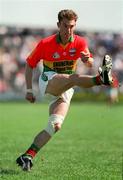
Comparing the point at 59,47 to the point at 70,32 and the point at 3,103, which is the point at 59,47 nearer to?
the point at 70,32

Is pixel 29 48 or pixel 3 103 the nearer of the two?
pixel 3 103

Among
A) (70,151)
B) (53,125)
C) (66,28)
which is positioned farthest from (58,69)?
(70,151)

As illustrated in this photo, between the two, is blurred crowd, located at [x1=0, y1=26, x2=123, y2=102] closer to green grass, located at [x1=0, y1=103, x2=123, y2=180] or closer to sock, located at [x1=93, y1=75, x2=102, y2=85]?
green grass, located at [x1=0, y1=103, x2=123, y2=180]

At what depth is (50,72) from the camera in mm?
8055

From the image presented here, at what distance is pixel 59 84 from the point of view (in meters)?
7.71

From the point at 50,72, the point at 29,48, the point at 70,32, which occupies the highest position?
the point at 70,32

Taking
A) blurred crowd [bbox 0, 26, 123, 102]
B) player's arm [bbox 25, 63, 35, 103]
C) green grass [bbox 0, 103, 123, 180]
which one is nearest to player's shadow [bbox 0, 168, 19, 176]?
green grass [bbox 0, 103, 123, 180]

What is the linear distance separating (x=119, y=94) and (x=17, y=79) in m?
4.77

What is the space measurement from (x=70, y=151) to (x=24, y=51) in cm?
1999

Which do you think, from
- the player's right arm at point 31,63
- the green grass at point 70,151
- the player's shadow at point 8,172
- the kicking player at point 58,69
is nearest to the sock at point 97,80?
the kicking player at point 58,69

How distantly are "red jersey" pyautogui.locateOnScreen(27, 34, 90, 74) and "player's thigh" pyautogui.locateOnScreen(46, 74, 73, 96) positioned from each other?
0.24 metres

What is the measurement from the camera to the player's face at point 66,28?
7664mm

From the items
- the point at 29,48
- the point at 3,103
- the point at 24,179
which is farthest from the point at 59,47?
the point at 29,48

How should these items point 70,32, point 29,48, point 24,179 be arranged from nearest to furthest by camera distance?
point 24,179 < point 70,32 < point 29,48
